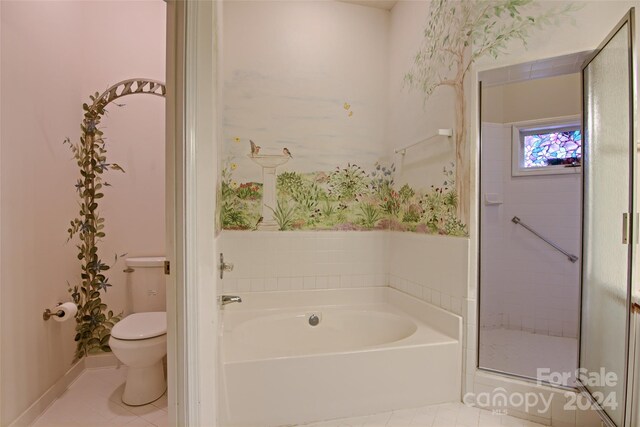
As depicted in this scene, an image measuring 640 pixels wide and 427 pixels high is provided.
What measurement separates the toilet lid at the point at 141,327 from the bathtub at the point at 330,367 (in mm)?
405

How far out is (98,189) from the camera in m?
2.33

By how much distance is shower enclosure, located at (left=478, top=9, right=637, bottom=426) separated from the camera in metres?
1.49

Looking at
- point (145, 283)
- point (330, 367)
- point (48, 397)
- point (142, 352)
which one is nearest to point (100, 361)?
point (48, 397)

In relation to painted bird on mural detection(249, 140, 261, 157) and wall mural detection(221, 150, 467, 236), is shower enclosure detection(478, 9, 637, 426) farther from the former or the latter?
painted bird on mural detection(249, 140, 261, 157)

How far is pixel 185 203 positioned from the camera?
1.09 m

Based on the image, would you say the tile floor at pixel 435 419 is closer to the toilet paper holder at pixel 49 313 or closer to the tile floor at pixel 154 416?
the tile floor at pixel 154 416

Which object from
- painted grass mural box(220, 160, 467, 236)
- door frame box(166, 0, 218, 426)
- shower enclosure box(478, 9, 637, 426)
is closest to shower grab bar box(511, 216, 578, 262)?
shower enclosure box(478, 9, 637, 426)

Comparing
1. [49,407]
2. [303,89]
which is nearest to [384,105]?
[303,89]

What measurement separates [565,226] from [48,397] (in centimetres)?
398

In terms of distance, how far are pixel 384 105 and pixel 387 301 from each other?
1.66 m

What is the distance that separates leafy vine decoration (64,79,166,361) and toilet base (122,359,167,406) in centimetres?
58

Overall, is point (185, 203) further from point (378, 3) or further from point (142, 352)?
point (378, 3)

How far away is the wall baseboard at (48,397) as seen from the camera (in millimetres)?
1675

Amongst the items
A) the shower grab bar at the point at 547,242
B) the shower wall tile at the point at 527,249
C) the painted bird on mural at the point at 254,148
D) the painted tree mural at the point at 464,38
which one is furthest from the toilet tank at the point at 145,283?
the shower grab bar at the point at 547,242
